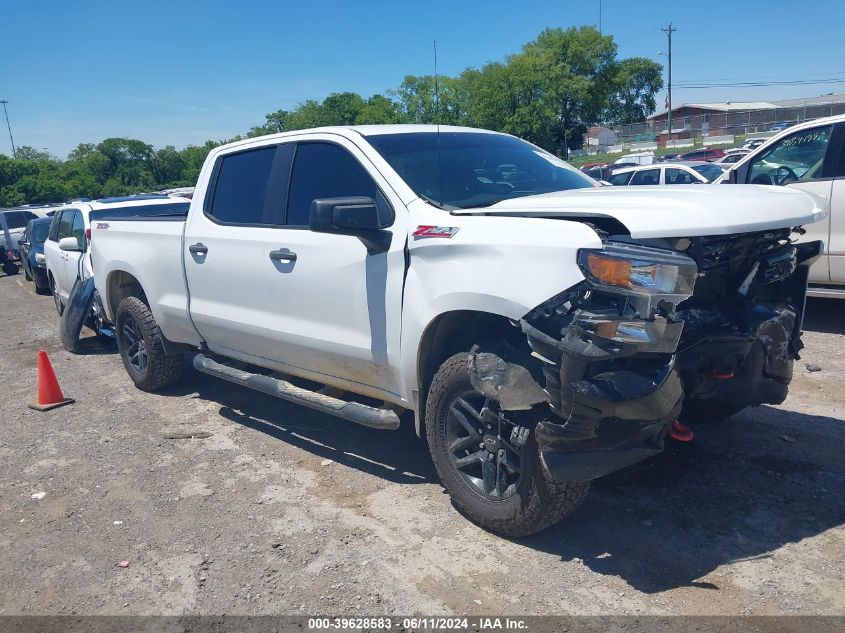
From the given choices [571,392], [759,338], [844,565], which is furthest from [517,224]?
[844,565]

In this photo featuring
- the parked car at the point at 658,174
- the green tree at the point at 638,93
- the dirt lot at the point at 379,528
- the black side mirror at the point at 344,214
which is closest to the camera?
the dirt lot at the point at 379,528

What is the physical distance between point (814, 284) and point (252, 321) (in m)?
5.59

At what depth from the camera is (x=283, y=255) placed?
15.1 ft

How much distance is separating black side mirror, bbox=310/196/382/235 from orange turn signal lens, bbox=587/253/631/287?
1306mm

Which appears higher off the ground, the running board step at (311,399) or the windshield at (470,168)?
the windshield at (470,168)

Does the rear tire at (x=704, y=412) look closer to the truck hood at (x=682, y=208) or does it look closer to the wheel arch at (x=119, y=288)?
the truck hood at (x=682, y=208)

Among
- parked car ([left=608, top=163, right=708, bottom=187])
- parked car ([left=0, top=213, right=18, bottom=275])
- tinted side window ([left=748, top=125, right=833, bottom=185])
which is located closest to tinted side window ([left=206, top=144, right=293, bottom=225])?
tinted side window ([left=748, top=125, right=833, bottom=185])

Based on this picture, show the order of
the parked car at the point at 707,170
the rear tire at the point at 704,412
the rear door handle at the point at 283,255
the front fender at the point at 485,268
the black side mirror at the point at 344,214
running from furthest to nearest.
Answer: the parked car at the point at 707,170, the rear door handle at the point at 283,255, the rear tire at the point at 704,412, the black side mirror at the point at 344,214, the front fender at the point at 485,268

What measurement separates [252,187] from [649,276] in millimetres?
3171

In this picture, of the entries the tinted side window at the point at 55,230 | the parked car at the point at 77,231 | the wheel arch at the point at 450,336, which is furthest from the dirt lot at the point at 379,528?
the tinted side window at the point at 55,230

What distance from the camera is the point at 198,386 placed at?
6930 mm

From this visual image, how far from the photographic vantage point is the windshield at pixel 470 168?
13.7 ft

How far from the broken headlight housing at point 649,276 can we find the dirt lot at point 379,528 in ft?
4.30

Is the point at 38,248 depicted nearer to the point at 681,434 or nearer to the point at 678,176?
the point at 678,176
